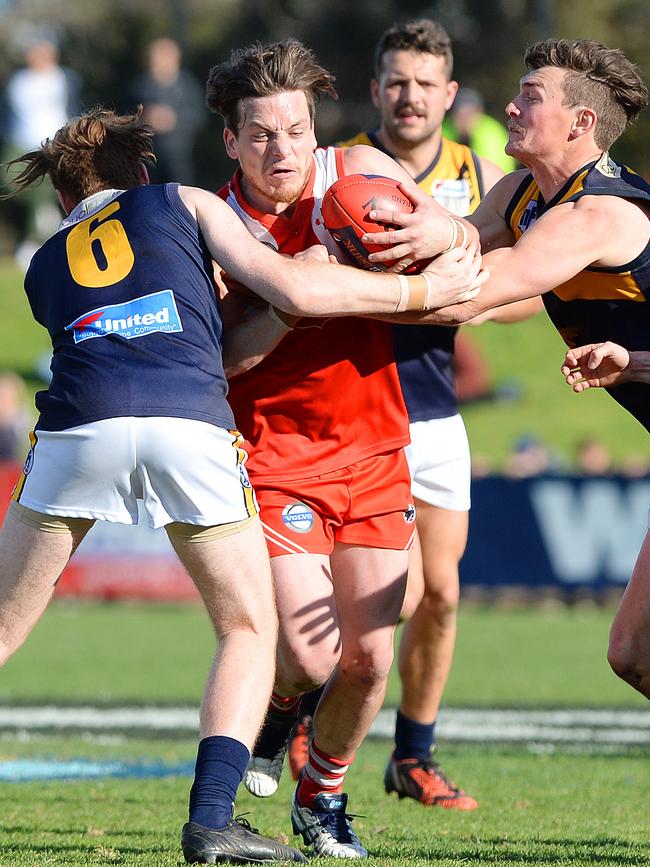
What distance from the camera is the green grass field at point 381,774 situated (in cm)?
455

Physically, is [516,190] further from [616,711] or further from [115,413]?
[616,711]

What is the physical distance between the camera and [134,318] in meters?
4.08

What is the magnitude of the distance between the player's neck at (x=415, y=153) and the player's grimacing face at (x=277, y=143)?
67.2 inches

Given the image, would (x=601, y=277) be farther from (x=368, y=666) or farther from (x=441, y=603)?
(x=441, y=603)

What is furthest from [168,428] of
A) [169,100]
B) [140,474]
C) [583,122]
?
[169,100]

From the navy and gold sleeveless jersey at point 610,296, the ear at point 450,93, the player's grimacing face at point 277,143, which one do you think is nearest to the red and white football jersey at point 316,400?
the player's grimacing face at point 277,143

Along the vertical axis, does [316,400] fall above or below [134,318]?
below

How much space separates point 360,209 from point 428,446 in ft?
6.13

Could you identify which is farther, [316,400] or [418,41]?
[418,41]

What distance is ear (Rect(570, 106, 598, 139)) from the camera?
4.61 m

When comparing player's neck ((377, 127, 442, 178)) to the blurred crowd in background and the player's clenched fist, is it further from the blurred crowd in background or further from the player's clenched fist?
the blurred crowd in background

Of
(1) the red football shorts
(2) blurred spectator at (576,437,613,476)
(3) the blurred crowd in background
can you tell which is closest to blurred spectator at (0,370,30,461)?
(3) the blurred crowd in background

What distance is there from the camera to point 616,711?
8594 millimetres

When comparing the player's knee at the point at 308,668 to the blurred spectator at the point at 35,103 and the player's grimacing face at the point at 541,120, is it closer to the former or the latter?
the player's grimacing face at the point at 541,120
